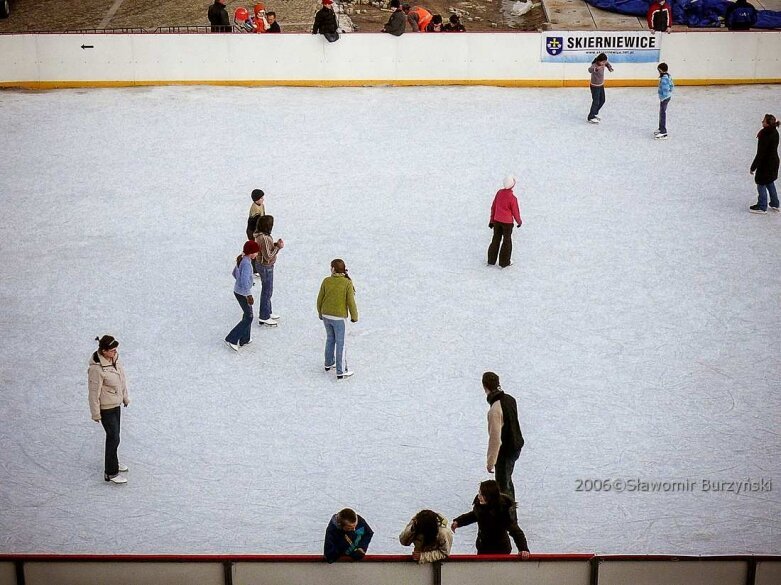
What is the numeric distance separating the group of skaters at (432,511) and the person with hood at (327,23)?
1266 cm

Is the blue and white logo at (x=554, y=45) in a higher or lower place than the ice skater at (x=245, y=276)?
higher

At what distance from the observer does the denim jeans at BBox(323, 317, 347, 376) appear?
12586 millimetres

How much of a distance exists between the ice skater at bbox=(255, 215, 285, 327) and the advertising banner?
34.1 ft

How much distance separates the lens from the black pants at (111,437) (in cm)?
1080

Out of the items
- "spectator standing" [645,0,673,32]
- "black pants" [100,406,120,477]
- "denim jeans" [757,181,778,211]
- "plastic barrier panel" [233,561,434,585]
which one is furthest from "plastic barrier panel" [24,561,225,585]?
"spectator standing" [645,0,673,32]

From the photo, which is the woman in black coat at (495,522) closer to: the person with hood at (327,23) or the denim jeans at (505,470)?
the denim jeans at (505,470)

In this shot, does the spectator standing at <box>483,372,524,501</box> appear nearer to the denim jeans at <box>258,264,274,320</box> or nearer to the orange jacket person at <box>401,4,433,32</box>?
the denim jeans at <box>258,264,274,320</box>

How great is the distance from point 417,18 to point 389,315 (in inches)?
420

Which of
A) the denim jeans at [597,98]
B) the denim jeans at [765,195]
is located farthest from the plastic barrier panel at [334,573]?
the denim jeans at [597,98]

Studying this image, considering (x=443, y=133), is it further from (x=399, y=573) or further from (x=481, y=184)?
(x=399, y=573)

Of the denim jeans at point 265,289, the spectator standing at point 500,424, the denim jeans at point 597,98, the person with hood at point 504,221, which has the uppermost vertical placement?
the denim jeans at point 597,98

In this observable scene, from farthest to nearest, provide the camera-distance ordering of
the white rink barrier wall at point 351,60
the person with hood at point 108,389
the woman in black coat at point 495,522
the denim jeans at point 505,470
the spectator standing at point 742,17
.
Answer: the spectator standing at point 742,17, the white rink barrier wall at point 351,60, the person with hood at point 108,389, the denim jeans at point 505,470, the woman in black coat at point 495,522

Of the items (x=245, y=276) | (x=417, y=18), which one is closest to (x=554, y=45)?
(x=417, y=18)

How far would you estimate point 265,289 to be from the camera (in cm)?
1395
